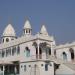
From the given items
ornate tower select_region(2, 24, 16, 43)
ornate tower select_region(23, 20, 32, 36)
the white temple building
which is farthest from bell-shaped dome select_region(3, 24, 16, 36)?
the white temple building

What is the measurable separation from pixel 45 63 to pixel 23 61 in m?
4.90

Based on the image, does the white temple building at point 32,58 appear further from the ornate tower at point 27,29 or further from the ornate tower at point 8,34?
the ornate tower at point 27,29

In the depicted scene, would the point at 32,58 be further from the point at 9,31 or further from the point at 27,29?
the point at 9,31

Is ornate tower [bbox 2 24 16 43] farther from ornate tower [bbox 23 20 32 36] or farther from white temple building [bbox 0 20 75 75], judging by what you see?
white temple building [bbox 0 20 75 75]

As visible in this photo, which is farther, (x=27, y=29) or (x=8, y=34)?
(x=8, y=34)

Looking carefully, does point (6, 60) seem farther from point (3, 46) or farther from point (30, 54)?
point (30, 54)

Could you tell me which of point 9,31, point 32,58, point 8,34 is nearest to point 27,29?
point 9,31

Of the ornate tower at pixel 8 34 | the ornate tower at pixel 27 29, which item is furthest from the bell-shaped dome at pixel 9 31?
the ornate tower at pixel 27 29

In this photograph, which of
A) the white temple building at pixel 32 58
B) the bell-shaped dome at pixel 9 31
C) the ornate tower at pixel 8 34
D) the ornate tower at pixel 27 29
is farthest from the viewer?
the bell-shaped dome at pixel 9 31

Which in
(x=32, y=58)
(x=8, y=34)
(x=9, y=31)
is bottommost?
(x=32, y=58)

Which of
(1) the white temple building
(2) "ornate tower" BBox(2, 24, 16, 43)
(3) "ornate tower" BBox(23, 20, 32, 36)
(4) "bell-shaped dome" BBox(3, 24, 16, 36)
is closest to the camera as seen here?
(1) the white temple building

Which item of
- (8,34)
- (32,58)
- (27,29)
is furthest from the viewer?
(8,34)

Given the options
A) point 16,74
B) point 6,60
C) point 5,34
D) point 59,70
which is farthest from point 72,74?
point 5,34

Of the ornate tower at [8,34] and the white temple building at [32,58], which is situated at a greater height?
the ornate tower at [8,34]
